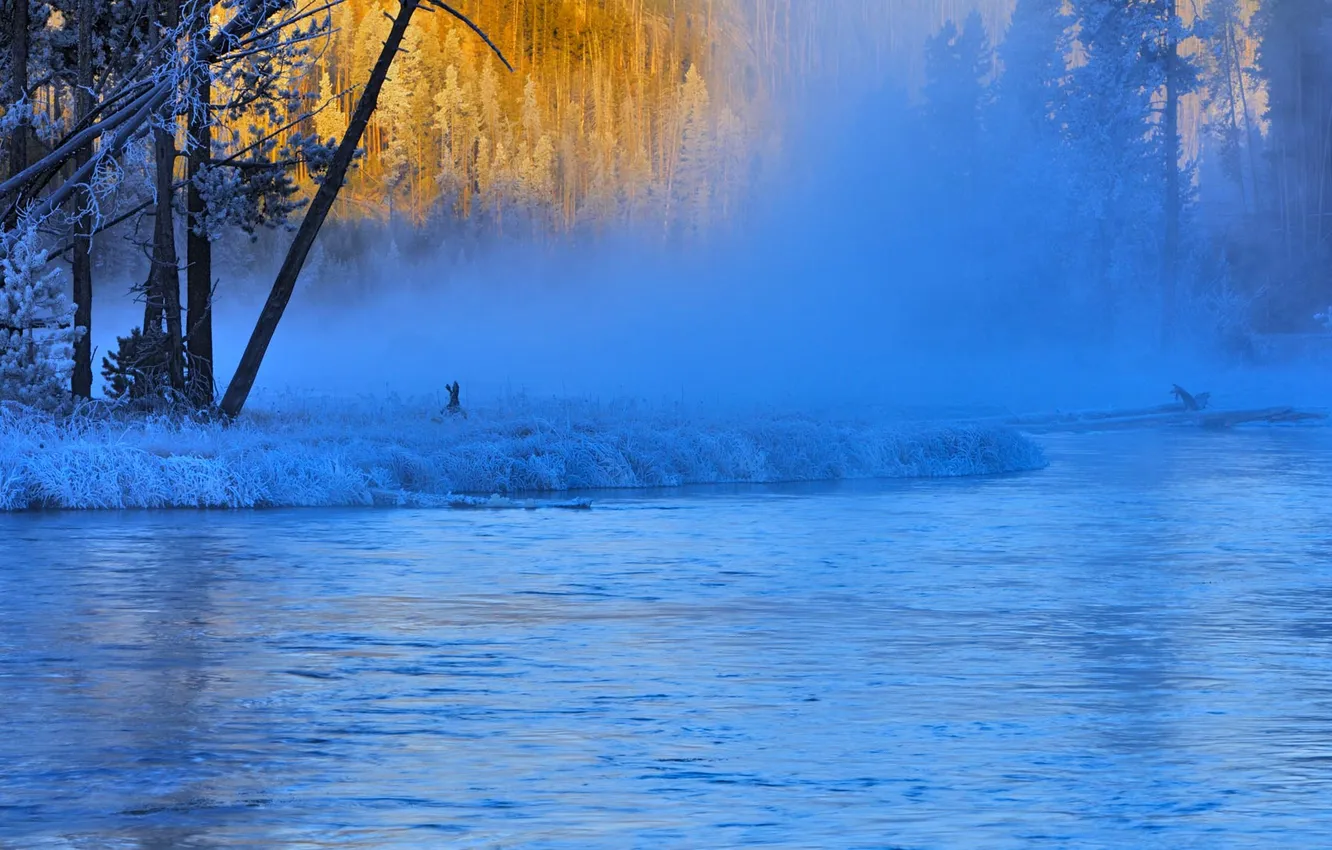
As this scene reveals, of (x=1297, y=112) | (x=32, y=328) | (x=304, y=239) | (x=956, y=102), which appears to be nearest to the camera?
(x=32, y=328)

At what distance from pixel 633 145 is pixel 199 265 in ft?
350

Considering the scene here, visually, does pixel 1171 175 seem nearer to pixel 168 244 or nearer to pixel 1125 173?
pixel 1125 173

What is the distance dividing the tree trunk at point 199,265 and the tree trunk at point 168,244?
0.25 meters

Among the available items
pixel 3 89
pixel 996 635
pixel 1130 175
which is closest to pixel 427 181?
pixel 1130 175

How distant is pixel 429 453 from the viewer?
84.3 feet

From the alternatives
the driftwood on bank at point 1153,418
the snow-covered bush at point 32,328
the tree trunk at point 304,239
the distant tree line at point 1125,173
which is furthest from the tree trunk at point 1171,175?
the snow-covered bush at point 32,328

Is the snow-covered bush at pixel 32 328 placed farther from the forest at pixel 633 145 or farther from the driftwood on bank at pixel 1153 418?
the driftwood on bank at pixel 1153 418

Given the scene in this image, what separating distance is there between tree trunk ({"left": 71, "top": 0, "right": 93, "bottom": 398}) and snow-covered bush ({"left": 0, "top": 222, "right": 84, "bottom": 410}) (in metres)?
1.22

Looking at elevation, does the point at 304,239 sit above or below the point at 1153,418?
above

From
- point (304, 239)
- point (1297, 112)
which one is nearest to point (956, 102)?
point (1297, 112)

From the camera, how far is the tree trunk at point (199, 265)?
2756 centimetres

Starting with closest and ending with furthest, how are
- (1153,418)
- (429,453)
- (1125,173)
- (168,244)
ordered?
(429,453), (168,244), (1153,418), (1125,173)

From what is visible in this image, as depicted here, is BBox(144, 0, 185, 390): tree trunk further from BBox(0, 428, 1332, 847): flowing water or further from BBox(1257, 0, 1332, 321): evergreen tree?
BBox(1257, 0, 1332, 321): evergreen tree

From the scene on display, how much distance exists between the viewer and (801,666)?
1238 centimetres
